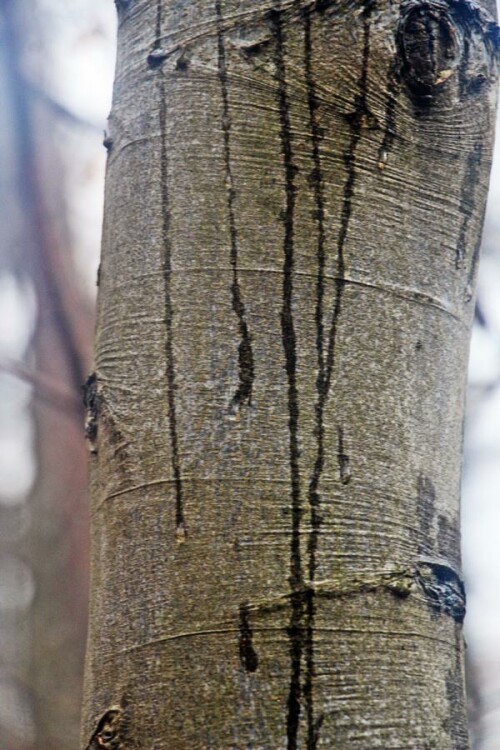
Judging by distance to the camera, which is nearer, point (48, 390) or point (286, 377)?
point (286, 377)

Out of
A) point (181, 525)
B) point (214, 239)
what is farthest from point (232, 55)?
point (181, 525)

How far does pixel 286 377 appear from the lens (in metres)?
0.51

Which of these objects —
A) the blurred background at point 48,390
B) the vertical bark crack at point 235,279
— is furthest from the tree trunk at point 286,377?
the blurred background at point 48,390

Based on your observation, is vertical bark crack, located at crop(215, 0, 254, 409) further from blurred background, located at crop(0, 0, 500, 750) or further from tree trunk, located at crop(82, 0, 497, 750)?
blurred background, located at crop(0, 0, 500, 750)

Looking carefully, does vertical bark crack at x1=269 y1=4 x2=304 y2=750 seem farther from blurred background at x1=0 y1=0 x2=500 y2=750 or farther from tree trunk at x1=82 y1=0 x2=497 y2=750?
blurred background at x1=0 y1=0 x2=500 y2=750

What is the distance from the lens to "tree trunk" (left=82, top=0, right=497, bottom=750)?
0.47 m

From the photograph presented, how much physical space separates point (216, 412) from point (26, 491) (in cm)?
134

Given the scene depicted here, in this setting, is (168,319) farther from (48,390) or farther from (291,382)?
(48,390)

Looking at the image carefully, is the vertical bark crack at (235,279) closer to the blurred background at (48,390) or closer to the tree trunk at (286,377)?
the tree trunk at (286,377)

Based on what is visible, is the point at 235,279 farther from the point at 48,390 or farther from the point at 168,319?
the point at 48,390

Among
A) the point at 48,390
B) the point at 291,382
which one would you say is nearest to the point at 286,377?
the point at 291,382

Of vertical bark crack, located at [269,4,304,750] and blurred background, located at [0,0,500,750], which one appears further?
blurred background, located at [0,0,500,750]

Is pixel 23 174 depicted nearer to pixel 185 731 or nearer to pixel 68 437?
pixel 68 437

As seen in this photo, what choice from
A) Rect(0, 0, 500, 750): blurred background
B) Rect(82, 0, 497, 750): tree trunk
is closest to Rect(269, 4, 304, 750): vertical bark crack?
Rect(82, 0, 497, 750): tree trunk
